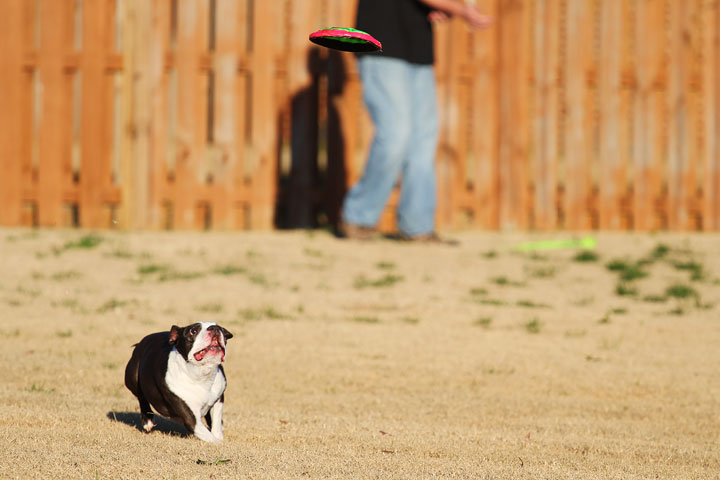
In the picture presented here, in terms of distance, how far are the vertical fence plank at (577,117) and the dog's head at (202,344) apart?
23.5ft

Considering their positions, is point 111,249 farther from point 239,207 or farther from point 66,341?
point 66,341

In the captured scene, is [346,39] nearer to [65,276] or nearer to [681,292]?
[65,276]

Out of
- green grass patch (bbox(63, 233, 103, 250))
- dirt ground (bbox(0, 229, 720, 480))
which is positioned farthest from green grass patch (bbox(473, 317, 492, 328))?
green grass patch (bbox(63, 233, 103, 250))

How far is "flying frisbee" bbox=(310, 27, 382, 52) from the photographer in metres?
4.93

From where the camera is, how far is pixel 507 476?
4047 mm

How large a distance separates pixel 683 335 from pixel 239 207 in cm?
452

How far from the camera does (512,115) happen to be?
1079 centimetres

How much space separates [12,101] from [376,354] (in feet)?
17.5

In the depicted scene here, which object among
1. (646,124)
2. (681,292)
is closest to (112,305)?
(681,292)

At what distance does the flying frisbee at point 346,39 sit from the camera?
16.2ft

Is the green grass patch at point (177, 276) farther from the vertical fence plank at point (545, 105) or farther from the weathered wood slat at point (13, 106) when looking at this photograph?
the vertical fence plank at point (545, 105)

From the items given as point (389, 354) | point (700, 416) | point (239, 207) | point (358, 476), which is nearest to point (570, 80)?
point (239, 207)

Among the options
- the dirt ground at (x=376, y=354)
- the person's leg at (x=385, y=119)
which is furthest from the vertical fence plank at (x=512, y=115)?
the person's leg at (x=385, y=119)

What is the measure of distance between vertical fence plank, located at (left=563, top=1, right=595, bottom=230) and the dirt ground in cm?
57
